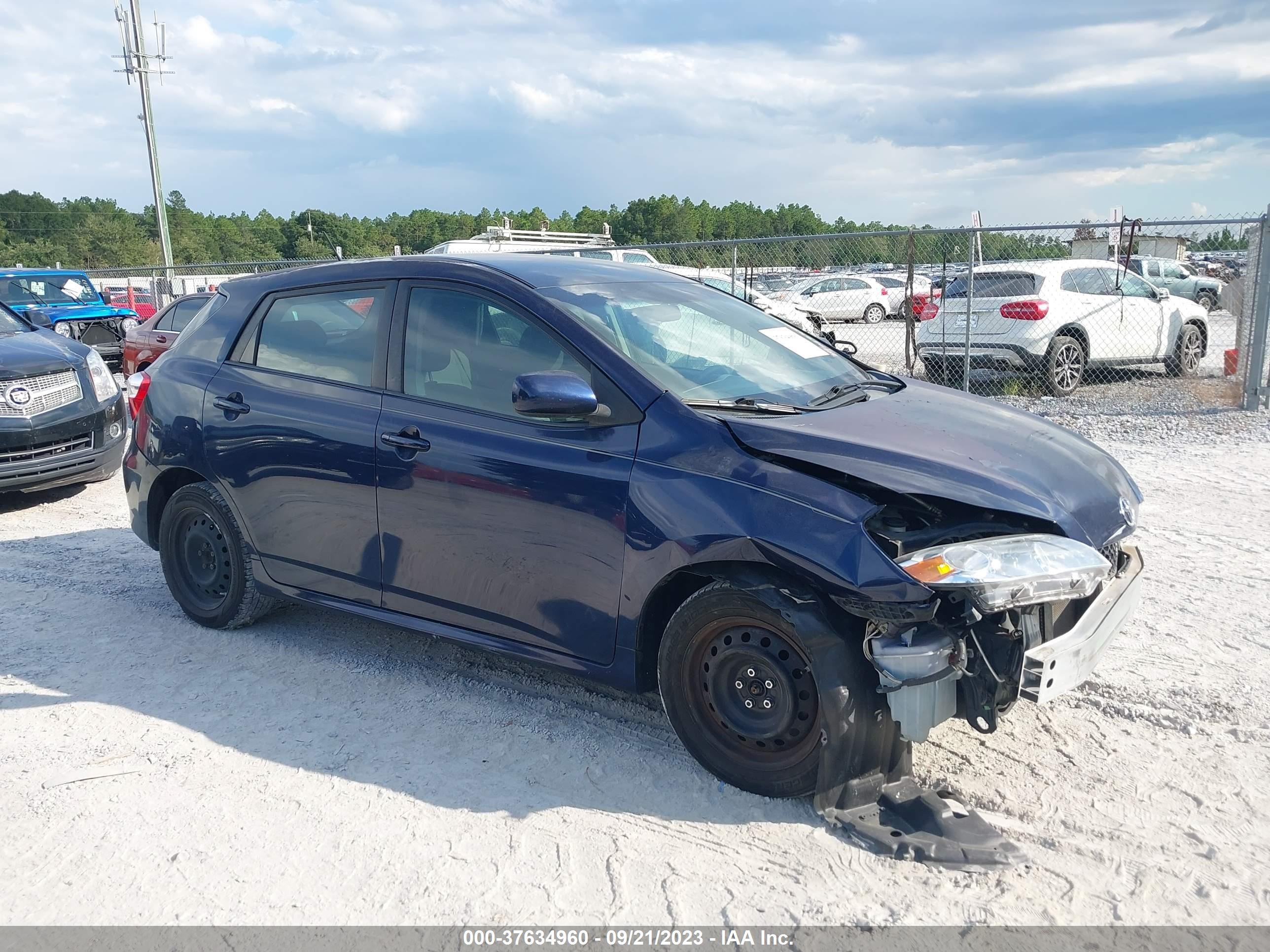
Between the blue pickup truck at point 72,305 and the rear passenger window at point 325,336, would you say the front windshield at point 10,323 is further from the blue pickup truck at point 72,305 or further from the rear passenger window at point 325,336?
the blue pickup truck at point 72,305

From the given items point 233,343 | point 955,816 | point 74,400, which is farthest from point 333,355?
point 74,400

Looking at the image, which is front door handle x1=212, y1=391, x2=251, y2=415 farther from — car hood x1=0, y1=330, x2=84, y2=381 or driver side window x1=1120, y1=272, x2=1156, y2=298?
Result: driver side window x1=1120, y1=272, x2=1156, y2=298

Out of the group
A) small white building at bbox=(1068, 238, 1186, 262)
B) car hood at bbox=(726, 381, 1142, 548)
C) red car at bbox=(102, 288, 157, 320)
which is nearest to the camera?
car hood at bbox=(726, 381, 1142, 548)

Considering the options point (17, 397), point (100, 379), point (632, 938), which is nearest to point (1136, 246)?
point (100, 379)

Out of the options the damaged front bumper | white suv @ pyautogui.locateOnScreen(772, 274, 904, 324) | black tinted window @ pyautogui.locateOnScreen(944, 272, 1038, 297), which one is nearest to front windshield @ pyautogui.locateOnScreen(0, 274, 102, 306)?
black tinted window @ pyautogui.locateOnScreen(944, 272, 1038, 297)

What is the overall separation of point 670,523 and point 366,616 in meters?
1.76

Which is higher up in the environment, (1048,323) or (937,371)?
(1048,323)

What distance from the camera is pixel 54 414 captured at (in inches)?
318

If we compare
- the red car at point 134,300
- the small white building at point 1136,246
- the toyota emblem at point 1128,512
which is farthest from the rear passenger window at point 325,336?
the red car at point 134,300

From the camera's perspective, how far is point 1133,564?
3801 millimetres

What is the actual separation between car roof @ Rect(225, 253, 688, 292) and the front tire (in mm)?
1197

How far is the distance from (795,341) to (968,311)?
7.80 meters

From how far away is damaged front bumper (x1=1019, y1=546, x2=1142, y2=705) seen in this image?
3148mm

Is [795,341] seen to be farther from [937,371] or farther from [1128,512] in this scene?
[937,371]
